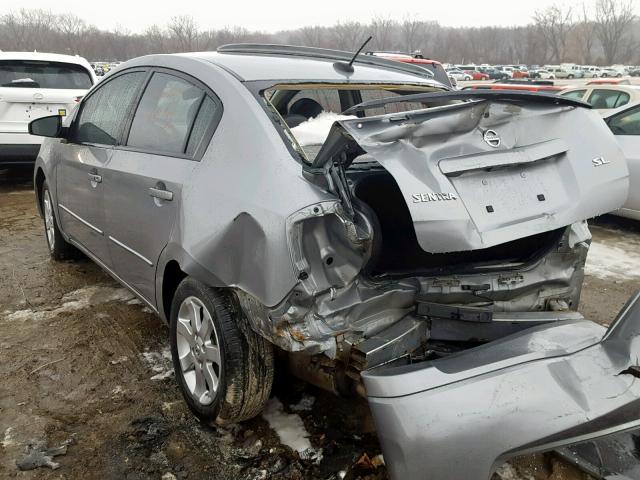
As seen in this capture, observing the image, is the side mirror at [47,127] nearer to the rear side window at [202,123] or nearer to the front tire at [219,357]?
the rear side window at [202,123]

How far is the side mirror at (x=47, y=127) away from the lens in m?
4.05

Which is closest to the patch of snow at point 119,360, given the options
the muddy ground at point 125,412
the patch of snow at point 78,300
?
the muddy ground at point 125,412

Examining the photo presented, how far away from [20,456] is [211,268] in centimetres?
119

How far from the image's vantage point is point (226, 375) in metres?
2.35

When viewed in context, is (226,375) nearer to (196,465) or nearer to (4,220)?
(196,465)

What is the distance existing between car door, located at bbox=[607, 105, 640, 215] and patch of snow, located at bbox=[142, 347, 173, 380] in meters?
4.87

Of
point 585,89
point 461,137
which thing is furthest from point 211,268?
point 585,89

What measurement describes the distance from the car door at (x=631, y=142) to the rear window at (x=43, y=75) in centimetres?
693

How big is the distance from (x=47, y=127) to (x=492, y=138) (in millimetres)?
3315

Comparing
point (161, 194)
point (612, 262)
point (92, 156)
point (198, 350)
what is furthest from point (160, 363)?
point (612, 262)

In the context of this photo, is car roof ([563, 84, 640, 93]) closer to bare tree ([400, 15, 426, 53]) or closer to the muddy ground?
the muddy ground

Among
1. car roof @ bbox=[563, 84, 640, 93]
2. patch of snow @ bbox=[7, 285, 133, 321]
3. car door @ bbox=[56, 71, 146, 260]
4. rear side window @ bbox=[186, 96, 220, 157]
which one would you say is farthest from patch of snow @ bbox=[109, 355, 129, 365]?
car roof @ bbox=[563, 84, 640, 93]

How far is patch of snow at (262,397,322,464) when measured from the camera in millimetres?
2463

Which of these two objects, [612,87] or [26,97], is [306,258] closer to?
[26,97]
